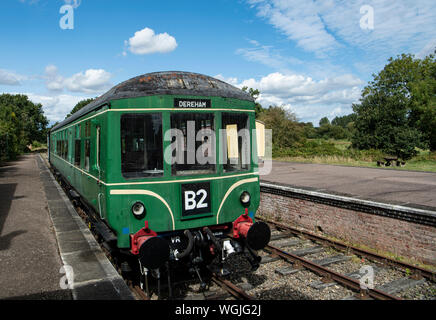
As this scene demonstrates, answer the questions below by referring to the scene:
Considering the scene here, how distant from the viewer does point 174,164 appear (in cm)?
509

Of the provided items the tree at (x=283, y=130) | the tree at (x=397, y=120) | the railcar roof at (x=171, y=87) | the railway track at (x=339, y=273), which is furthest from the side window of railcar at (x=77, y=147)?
the tree at (x=397, y=120)

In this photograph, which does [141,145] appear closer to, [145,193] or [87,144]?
[145,193]

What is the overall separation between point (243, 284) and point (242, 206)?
1.25 metres

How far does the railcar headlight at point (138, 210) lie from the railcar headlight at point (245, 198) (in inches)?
65.5

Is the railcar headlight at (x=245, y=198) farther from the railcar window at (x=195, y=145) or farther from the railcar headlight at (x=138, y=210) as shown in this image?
the railcar headlight at (x=138, y=210)

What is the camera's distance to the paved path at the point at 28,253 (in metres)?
5.12

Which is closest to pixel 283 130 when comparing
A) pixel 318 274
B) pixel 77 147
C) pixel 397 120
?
pixel 397 120

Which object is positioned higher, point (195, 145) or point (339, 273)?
point (195, 145)

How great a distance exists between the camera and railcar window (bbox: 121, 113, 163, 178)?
496 centimetres

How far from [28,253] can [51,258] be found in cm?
65

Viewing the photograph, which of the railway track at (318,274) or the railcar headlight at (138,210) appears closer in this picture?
the railcar headlight at (138,210)

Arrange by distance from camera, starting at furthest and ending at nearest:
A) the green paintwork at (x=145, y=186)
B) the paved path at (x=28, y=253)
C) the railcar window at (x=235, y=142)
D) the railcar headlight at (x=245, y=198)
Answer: the railcar headlight at (x=245, y=198), the railcar window at (x=235, y=142), the paved path at (x=28, y=253), the green paintwork at (x=145, y=186)

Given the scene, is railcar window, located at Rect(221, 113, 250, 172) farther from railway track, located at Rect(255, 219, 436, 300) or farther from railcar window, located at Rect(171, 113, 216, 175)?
railway track, located at Rect(255, 219, 436, 300)

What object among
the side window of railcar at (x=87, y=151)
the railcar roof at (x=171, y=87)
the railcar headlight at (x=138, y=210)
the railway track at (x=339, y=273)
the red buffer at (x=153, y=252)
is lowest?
the railway track at (x=339, y=273)
